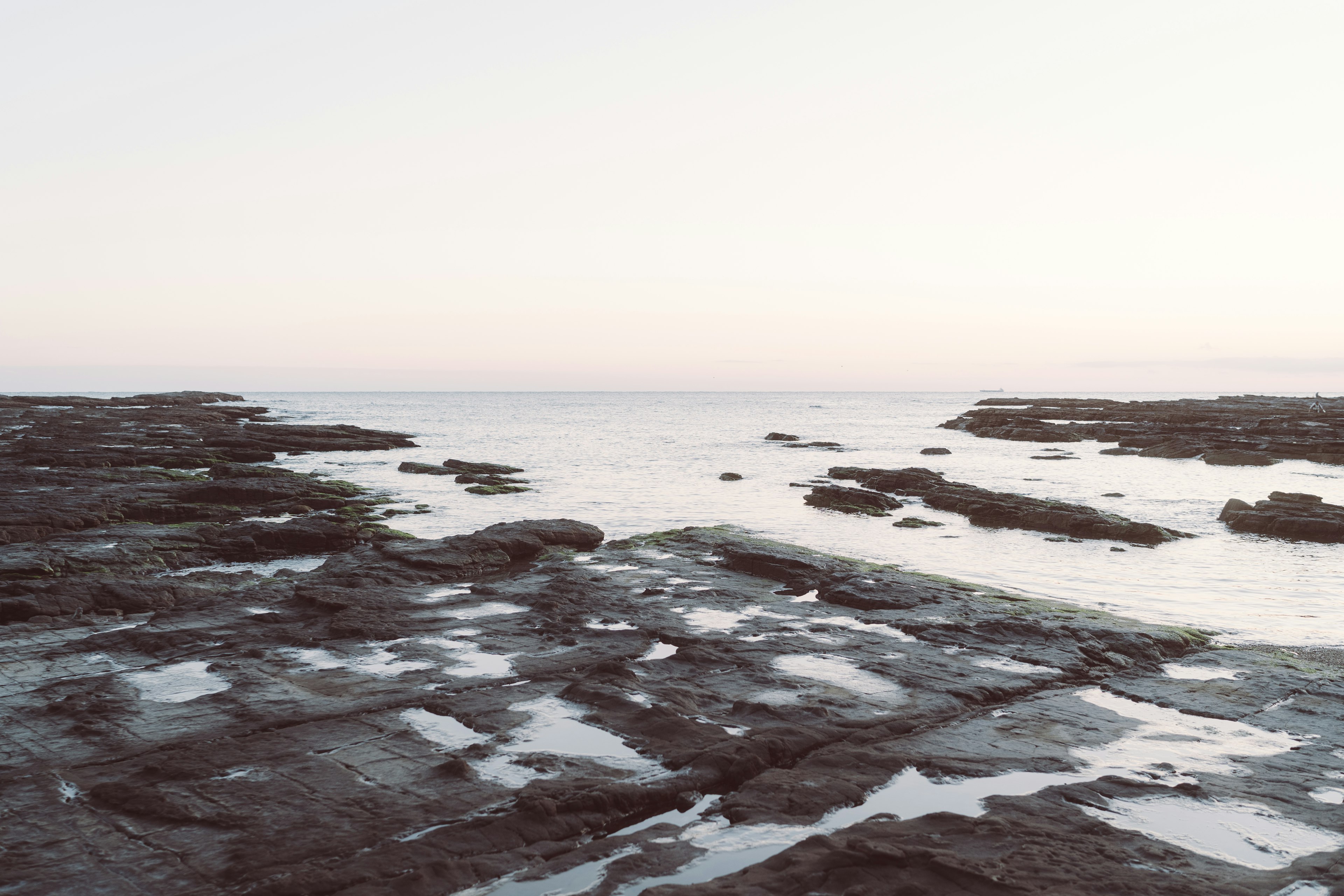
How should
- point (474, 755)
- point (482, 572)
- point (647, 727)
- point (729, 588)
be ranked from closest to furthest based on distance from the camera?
point (474, 755), point (647, 727), point (729, 588), point (482, 572)

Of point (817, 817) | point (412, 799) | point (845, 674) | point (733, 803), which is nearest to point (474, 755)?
point (412, 799)

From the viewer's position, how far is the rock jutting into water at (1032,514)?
22.9 metres

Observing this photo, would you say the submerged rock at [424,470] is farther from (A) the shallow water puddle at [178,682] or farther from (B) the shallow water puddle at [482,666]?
(A) the shallow water puddle at [178,682]

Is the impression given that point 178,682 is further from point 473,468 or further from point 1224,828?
point 473,468

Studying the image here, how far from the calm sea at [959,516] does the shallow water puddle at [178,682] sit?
12.9m

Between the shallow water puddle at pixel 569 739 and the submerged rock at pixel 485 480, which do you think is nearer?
the shallow water puddle at pixel 569 739

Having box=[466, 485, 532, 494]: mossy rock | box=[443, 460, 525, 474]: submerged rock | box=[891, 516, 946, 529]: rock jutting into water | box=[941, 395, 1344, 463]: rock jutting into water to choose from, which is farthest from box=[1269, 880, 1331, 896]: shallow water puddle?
box=[941, 395, 1344, 463]: rock jutting into water

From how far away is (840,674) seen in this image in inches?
411

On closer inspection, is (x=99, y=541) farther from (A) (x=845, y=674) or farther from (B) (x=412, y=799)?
(A) (x=845, y=674)

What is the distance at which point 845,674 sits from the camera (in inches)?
410

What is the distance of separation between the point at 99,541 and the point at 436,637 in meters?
11.1

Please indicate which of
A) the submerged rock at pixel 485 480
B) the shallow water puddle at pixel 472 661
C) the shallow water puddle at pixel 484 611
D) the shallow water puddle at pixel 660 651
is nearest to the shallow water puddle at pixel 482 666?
the shallow water puddle at pixel 472 661

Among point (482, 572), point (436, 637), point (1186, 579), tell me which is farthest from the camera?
point (1186, 579)

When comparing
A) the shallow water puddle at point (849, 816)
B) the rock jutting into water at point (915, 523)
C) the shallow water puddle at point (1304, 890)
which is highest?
the shallow water puddle at point (1304, 890)
